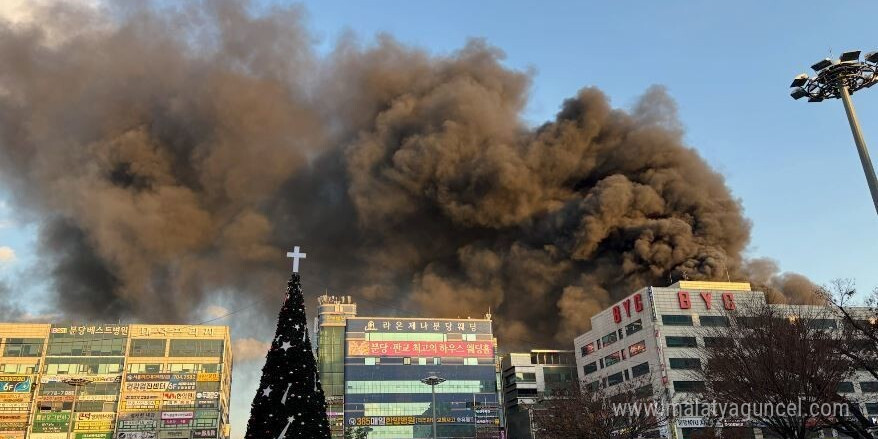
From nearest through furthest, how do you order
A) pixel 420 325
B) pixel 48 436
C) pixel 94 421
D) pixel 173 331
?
pixel 48 436 < pixel 94 421 < pixel 173 331 < pixel 420 325

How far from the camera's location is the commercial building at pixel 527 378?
103000mm

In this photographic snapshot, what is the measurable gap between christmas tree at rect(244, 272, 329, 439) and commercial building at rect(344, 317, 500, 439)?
221 feet

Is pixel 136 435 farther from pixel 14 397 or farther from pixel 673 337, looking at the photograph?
pixel 673 337

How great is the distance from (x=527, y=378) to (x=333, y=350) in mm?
32697

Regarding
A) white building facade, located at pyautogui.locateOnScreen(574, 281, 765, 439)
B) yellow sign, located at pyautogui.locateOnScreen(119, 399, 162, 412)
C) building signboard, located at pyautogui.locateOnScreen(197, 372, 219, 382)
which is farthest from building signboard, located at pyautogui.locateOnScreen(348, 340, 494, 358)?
yellow sign, located at pyautogui.locateOnScreen(119, 399, 162, 412)

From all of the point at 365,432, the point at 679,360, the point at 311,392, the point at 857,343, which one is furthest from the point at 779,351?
the point at 365,432

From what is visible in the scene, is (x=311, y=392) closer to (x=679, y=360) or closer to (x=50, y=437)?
(x=679, y=360)

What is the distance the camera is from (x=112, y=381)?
7838 centimetres

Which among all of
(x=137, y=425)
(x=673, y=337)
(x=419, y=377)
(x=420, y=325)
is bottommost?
(x=137, y=425)

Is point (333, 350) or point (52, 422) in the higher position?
point (333, 350)

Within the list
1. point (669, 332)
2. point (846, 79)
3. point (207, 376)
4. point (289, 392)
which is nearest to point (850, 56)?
point (846, 79)

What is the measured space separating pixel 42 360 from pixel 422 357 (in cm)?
4872

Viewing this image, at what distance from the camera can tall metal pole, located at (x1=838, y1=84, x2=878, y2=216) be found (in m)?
17.5

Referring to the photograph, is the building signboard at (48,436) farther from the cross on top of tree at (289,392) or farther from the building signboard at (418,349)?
the cross on top of tree at (289,392)
